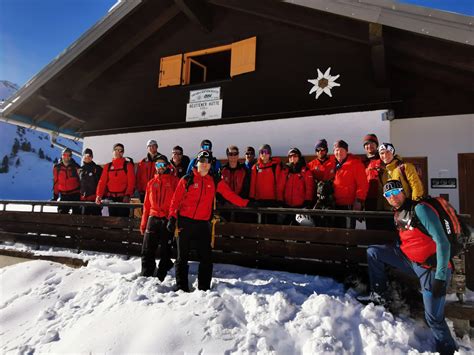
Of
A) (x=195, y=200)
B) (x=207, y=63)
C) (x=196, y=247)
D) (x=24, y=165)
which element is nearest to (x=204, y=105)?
(x=207, y=63)

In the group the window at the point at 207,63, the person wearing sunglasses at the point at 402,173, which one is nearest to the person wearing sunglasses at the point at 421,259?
the person wearing sunglasses at the point at 402,173

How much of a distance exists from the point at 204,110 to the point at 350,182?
4.84 m

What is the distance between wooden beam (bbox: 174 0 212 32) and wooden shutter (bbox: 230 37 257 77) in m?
1.08

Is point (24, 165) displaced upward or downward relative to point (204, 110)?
upward

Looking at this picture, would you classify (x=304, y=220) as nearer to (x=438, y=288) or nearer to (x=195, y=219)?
(x=195, y=219)

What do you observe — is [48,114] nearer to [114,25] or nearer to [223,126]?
[114,25]

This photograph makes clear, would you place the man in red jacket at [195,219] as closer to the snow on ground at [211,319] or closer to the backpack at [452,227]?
the snow on ground at [211,319]

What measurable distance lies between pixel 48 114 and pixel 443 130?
1137cm

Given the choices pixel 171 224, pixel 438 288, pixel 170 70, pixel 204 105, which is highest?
pixel 170 70

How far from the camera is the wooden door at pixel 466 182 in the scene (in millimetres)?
6273

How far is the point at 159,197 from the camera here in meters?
4.83

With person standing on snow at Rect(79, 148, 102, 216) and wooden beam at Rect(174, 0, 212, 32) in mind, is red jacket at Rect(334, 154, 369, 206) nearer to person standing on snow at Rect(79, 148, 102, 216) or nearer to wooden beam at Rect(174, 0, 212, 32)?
person standing on snow at Rect(79, 148, 102, 216)

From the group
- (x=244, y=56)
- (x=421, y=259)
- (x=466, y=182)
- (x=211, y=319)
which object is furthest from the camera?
(x=244, y=56)

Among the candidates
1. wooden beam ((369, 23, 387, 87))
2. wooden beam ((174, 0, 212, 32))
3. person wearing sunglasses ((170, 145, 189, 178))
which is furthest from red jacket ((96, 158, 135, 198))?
wooden beam ((369, 23, 387, 87))
